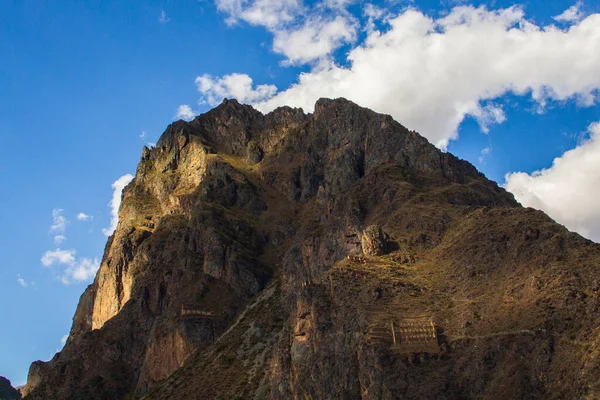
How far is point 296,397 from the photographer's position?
431 feet

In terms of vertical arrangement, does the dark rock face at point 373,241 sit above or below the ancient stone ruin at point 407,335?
above

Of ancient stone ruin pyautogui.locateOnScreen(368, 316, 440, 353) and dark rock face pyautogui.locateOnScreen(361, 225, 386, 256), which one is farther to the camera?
dark rock face pyautogui.locateOnScreen(361, 225, 386, 256)

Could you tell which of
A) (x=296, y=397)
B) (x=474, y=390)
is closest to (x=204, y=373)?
(x=296, y=397)

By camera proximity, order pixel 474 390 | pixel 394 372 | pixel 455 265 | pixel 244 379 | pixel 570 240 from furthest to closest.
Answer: pixel 244 379 < pixel 455 265 < pixel 570 240 < pixel 394 372 < pixel 474 390

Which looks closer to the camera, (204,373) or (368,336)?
(368,336)

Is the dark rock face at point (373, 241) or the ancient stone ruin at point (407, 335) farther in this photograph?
the dark rock face at point (373, 241)

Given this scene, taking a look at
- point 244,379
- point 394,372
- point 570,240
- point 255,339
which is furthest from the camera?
point 255,339

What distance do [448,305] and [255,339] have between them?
69167mm

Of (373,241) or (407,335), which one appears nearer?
(407,335)

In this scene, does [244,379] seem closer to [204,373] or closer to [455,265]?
[204,373]

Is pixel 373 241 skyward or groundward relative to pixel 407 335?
skyward

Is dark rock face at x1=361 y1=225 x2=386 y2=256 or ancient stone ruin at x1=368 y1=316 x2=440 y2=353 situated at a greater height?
dark rock face at x1=361 y1=225 x2=386 y2=256

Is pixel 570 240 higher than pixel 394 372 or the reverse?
higher

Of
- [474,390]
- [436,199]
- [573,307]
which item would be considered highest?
[436,199]
